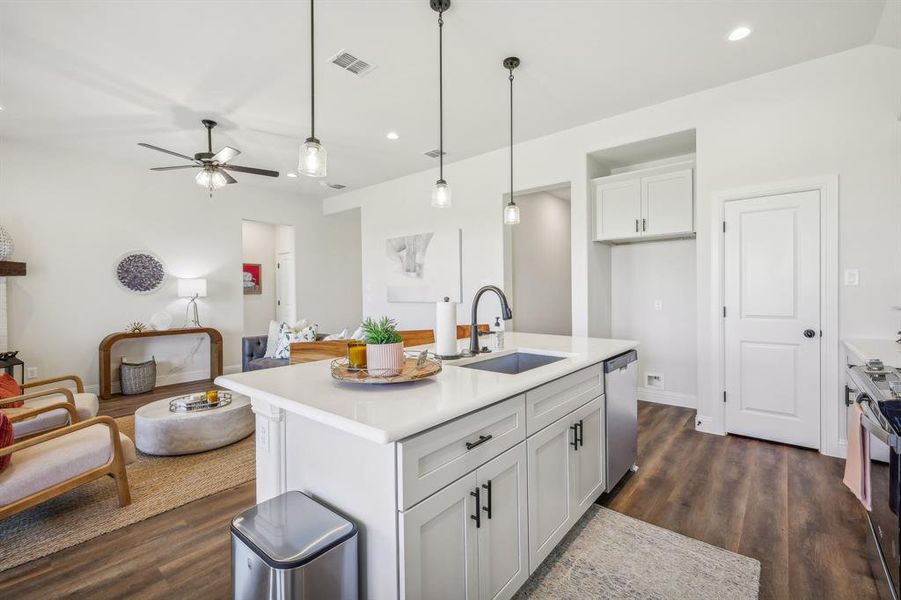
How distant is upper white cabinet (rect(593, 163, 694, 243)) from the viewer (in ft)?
12.0

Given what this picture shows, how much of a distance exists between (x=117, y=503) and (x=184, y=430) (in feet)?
2.14

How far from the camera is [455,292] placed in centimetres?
522

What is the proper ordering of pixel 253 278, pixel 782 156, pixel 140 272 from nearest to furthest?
pixel 782 156 < pixel 140 272 < pixel 253 278

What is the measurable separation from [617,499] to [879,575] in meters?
1.05

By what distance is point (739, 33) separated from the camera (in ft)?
8.56

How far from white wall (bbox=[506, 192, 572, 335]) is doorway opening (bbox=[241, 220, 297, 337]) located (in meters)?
4.37

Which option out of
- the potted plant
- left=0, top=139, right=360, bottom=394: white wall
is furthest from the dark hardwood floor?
left=0, top=139, right=360, bottom=394: white wall

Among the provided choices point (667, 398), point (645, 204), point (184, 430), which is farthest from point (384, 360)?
point (667, 398)

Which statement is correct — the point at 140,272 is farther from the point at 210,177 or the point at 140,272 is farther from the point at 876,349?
the point at 876,349

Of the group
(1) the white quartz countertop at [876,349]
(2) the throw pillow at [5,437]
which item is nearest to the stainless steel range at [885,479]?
(1) the white quartz countertop at [876,349]

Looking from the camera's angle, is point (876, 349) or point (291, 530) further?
point (876, 349)

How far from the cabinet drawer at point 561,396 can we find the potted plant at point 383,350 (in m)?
0.53

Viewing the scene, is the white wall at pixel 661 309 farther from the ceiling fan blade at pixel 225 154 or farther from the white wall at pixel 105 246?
the white wall at pixel 105 246

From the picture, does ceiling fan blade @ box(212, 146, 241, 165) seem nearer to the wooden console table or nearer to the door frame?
the wooden console table
